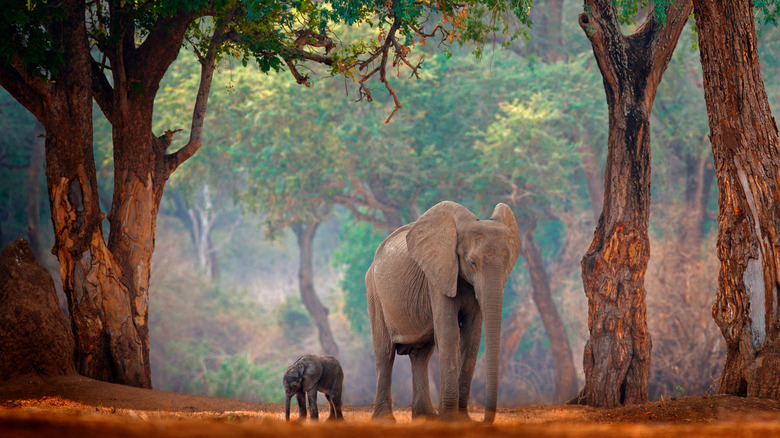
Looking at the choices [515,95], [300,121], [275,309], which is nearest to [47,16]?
[300,121]

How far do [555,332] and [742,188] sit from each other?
15874 mm

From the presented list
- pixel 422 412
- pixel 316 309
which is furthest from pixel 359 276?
pixel 422 412

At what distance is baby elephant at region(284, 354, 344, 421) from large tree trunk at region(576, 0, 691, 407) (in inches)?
184

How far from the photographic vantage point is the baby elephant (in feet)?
32.0

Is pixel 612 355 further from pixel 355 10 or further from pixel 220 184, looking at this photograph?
pixel 220 184

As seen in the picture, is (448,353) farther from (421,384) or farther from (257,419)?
(257,419)

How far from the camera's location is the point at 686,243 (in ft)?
74.5

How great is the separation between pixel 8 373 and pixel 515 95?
19.5 metres

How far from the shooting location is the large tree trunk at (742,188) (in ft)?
28.1

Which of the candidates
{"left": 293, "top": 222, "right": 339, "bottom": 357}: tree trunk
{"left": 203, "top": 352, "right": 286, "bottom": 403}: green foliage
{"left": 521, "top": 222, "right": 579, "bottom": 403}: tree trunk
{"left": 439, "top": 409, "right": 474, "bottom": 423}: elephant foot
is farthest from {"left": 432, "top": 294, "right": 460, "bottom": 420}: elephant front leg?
{"left": 293, "top": 222, "right": 339, "bottom": 357}: tree trunk

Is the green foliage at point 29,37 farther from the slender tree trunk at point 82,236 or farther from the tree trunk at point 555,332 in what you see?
the tree trunk at point 555,332

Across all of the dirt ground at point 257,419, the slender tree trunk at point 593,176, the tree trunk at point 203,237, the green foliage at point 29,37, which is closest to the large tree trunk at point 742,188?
the dirt ground at point 257,419

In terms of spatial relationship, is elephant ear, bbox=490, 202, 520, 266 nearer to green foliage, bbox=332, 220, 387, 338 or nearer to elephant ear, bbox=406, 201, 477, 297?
elephant ear, bbox=406, 201, 477, 297

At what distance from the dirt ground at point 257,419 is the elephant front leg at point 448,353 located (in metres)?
0.59
